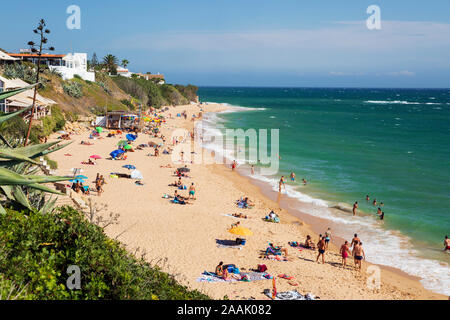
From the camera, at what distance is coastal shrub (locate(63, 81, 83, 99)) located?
47.0 m

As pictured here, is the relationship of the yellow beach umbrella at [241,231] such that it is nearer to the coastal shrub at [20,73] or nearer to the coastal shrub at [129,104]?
the coastal shrub at [20,73]

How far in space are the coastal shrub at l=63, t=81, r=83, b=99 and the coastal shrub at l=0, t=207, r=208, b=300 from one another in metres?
43.1

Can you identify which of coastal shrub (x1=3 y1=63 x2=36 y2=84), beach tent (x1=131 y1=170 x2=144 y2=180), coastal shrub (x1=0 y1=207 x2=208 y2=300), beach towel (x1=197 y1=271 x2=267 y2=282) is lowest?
beach towel (x1=197 y1=271 x2=267 y2=282)

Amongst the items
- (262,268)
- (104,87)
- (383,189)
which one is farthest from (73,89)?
(262,268)

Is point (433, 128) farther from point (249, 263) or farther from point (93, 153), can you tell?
point (249, 263)

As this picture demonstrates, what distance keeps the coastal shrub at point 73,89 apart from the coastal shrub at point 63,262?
43.1 meters

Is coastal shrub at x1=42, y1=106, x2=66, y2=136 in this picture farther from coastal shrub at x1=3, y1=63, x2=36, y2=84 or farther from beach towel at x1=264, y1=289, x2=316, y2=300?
beach towel at x1=264, y1=289, x2=316, y2=300

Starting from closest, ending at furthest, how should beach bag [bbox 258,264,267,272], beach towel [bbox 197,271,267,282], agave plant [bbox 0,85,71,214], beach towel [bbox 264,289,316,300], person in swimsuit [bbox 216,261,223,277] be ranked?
agave plant [bbox 0,85,71,214] → beach towel [bbox 264,289,316,300] → beach towel [bbox 197,271,267,282] → person in swimsuit [bbox 216,261,223,277] → beach bag [bbox 258,264,267,272]

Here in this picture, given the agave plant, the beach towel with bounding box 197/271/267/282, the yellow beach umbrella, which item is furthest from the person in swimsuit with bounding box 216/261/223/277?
the agave plant

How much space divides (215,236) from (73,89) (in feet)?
123

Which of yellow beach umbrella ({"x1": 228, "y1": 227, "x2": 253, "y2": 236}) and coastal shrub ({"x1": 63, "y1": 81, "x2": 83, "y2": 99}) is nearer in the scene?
yellow beach umbrella ({"x1": 228, "y1": 227, "x2": 253, "y2": 236})

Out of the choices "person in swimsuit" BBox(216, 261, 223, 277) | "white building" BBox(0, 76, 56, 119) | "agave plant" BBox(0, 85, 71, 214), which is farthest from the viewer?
"white building" BBox(0, 76, 56, 119)

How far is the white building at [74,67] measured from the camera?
5401 cm
